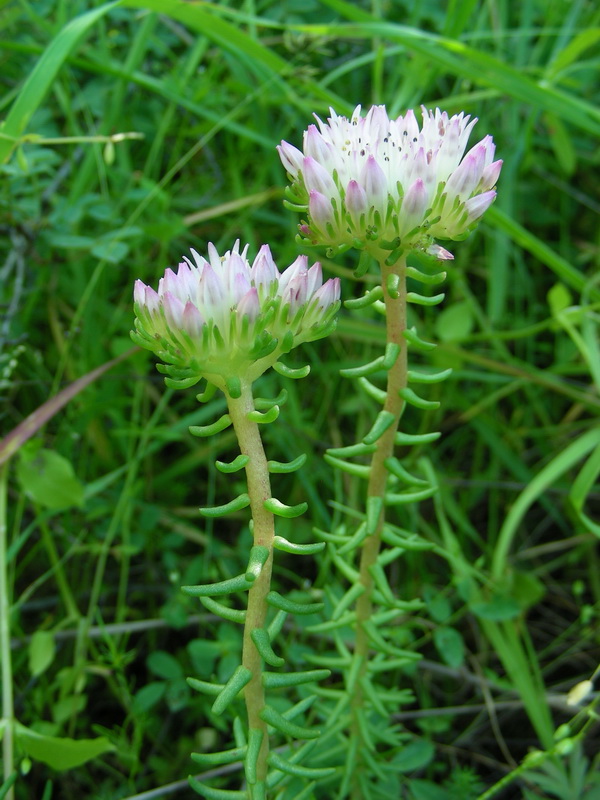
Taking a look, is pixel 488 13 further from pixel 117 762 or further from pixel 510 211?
pixel 117 762

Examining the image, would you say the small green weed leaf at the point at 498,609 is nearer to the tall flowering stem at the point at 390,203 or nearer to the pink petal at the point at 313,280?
the tall flowering stem at the point at 390,203

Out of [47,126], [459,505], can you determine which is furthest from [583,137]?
[47,126]

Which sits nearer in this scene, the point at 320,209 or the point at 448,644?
the point at 320,209

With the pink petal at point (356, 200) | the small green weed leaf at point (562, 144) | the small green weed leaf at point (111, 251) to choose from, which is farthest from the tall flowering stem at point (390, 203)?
the small green weed leaf at point (562, 144)

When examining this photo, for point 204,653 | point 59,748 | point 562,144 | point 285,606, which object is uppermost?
point 562,144

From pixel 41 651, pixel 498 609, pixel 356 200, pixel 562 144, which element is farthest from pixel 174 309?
pixel 562 144

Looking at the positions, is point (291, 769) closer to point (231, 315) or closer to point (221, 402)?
point (231, 315)

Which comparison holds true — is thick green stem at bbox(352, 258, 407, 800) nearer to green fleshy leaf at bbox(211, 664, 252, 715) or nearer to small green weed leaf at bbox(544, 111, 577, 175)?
green fleshy leaf at bbox(211, 664, 252, 715)
